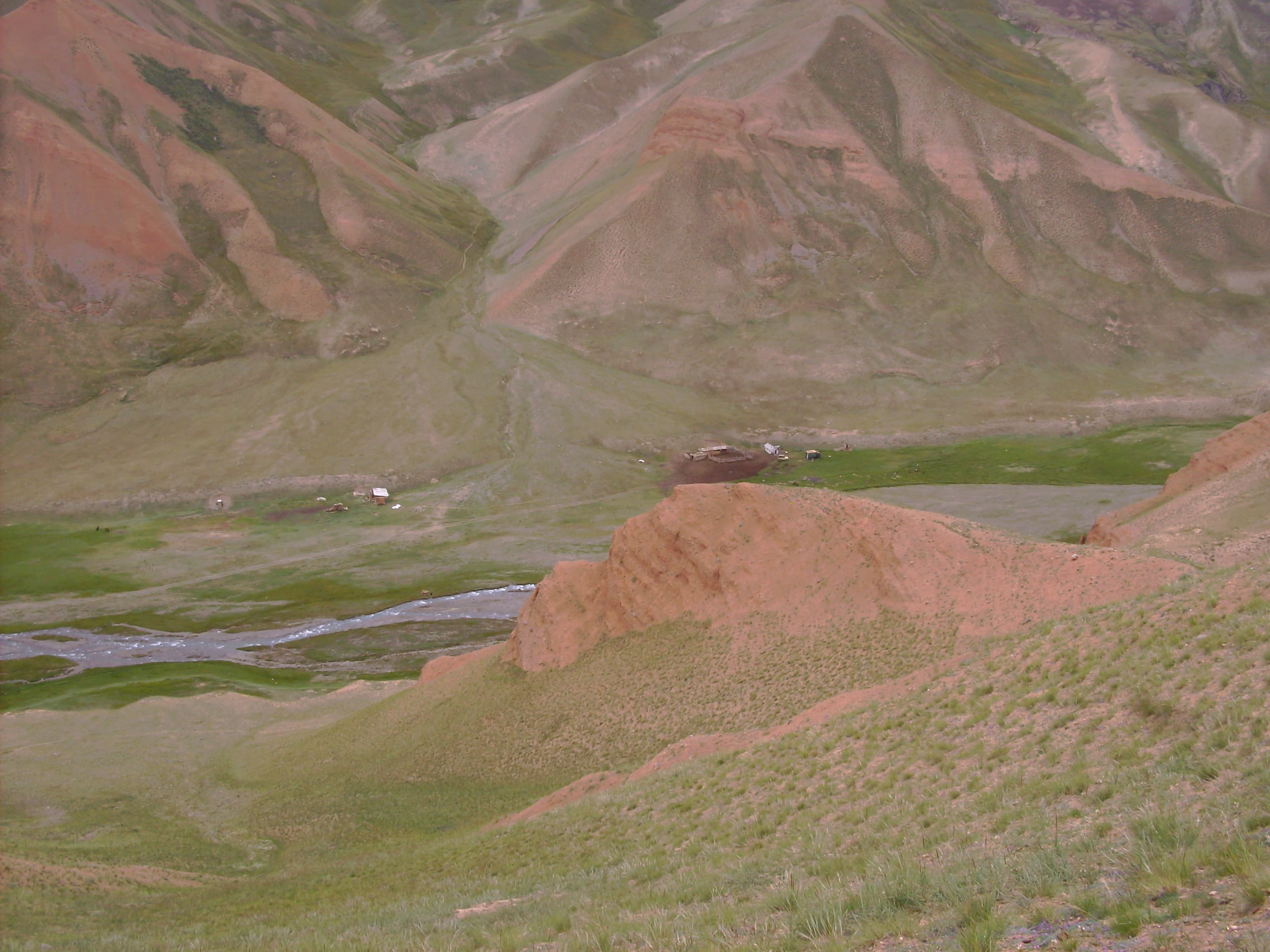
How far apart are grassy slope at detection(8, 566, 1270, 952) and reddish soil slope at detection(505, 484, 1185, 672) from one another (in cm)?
442

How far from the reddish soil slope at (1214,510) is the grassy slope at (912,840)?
16.7m

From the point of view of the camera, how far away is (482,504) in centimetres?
8494

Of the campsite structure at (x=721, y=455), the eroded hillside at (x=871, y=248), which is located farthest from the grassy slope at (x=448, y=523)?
the eroded hillside at (x=871, y=248)

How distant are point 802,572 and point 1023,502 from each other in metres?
52.2

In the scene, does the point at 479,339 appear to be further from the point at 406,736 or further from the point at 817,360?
the point at 406,736

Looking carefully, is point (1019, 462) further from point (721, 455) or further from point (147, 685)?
point (147, 685)

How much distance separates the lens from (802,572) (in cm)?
3086

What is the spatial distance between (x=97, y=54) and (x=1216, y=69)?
659 feet

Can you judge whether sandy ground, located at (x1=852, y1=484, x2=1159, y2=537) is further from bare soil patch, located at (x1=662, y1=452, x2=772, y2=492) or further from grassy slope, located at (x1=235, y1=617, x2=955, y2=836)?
grassy slope, located at (x1=235, y1=617, x2=955, y2=836)

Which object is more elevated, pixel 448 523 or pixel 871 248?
pixel 871 248

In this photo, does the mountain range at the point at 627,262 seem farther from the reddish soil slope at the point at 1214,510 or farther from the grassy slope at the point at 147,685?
the reddish soil slope at the point at 1214,510

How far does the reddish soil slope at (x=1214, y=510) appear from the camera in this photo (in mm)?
33344

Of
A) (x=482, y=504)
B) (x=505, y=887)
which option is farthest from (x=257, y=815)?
(x=482, y=504)

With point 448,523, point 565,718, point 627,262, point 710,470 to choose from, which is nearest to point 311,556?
point 448,523
